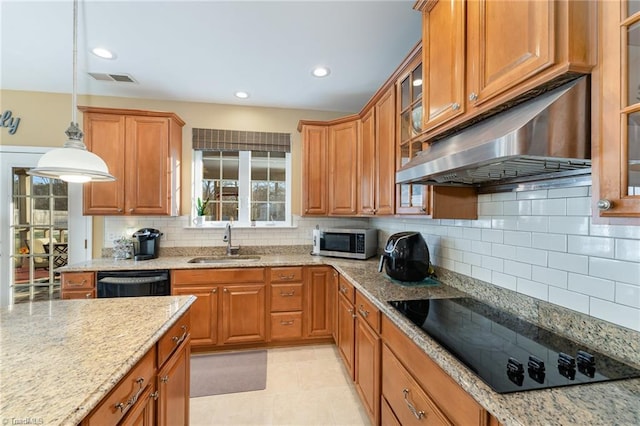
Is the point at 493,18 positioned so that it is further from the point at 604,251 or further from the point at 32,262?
the point at 32,262

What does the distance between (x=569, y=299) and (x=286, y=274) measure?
223cm

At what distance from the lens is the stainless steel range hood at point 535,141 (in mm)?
848

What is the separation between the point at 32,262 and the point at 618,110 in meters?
4.61

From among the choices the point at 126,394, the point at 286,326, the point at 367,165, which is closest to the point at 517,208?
the point at 367,165

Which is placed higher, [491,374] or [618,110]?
[618,110]

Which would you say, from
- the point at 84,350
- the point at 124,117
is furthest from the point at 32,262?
the point at 84,350

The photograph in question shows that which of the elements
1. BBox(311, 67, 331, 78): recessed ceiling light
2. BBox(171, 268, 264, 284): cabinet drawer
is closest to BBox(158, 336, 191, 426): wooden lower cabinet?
BBox(171, 268, 264, 284): cabinet drawer

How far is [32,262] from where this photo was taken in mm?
3049

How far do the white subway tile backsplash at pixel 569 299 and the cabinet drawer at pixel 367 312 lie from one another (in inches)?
32.7

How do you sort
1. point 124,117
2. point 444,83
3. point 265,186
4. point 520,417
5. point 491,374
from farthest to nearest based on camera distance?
1. point 265,186
2. point 124,117
3. point 444,83
4. point 491,374
5. point 520,417

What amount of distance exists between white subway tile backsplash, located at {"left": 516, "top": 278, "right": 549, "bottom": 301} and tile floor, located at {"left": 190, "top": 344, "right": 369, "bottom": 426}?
1.34 m

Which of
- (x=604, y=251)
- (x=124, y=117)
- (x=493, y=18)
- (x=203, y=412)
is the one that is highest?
(x=124, y=117)

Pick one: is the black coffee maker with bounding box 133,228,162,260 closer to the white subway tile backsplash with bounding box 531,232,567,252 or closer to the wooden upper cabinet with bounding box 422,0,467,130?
the wooden upper cabinet with bounding box 422,0,467,130

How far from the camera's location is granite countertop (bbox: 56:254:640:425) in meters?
0.68
